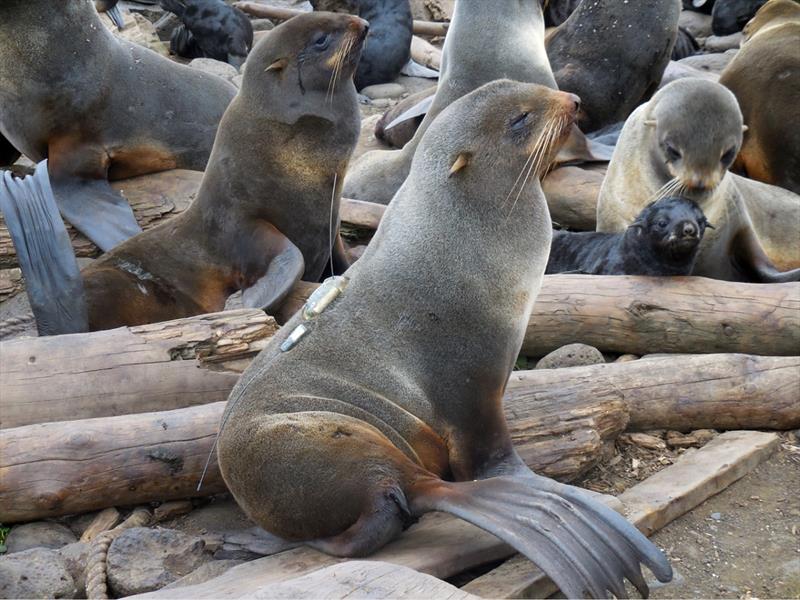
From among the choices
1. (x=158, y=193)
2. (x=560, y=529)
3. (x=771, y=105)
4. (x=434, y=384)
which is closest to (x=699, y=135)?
(x=771, y=105)

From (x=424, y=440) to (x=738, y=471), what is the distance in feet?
4.26

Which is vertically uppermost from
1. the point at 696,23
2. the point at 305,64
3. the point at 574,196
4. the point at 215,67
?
the point at 305,64

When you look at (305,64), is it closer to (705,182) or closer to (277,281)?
(277,281)

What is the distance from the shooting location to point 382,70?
39.4 ft

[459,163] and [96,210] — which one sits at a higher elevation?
[459,163]

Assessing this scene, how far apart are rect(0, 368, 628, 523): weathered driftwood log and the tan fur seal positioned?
2090 mm

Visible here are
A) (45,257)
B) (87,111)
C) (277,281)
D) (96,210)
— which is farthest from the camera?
(87,111)

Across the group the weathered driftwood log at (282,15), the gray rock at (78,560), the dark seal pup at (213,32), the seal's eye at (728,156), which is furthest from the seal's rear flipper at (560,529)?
the weathered driftwood log at (282,15)

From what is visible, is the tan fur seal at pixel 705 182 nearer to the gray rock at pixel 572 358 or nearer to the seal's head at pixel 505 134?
the gray rock at pixel 572 358

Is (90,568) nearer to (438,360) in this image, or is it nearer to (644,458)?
(438,360)

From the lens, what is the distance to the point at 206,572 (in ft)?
10.8

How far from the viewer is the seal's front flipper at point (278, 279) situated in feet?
16.5

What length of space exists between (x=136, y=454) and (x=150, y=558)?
1.52ft

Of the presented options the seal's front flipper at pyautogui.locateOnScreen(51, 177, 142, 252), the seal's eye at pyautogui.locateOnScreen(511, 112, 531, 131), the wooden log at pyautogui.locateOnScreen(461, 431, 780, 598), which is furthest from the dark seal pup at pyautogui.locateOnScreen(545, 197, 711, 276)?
the seal's front flipper at pyautogui.locateOnScreen(51, 177, 142, 252)
